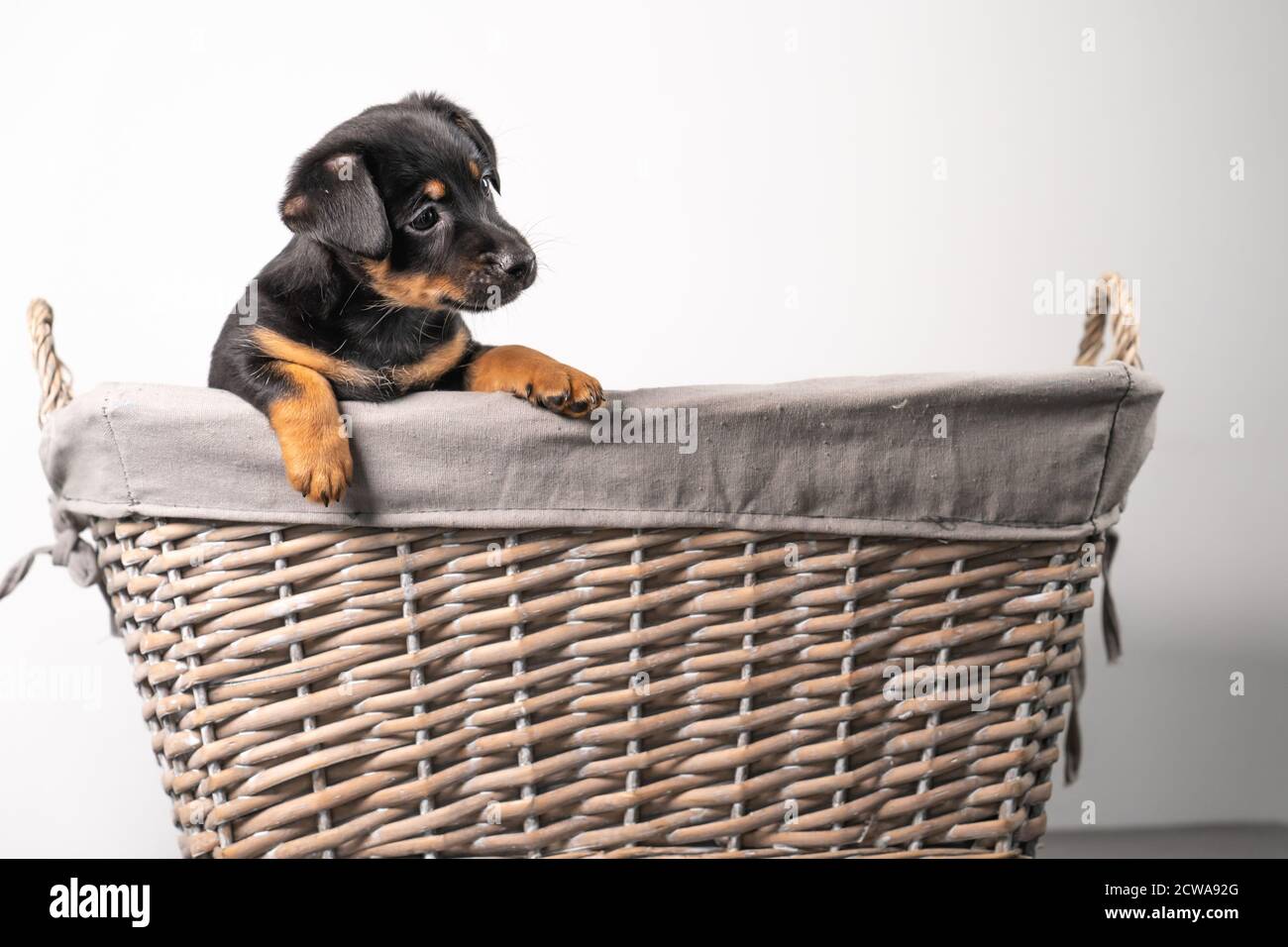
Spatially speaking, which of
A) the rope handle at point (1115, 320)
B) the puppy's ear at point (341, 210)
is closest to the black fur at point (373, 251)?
the puppy's ear at point (341, 210)

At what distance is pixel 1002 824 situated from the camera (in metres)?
1.73

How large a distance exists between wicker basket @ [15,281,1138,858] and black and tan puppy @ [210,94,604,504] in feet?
0.87

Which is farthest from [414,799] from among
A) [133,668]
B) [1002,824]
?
[1002,824]

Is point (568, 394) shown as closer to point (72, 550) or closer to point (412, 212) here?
point (412, 212)

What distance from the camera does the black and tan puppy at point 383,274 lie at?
5.59 feet

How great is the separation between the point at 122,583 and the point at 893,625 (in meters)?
1.08

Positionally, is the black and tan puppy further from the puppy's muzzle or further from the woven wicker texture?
the woven wicker texture

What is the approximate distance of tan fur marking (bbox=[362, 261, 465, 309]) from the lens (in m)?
1.81

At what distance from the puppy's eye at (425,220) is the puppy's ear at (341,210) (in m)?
0.10

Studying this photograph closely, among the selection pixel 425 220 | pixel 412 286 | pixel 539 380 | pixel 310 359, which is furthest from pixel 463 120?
pixel 539 380

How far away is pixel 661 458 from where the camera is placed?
155 centimetres

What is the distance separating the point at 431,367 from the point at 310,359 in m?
0.22

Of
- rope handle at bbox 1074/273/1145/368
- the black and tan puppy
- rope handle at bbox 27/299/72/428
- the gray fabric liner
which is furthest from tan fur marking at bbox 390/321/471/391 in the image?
rope handle at bbox 1074/273/1145/368
